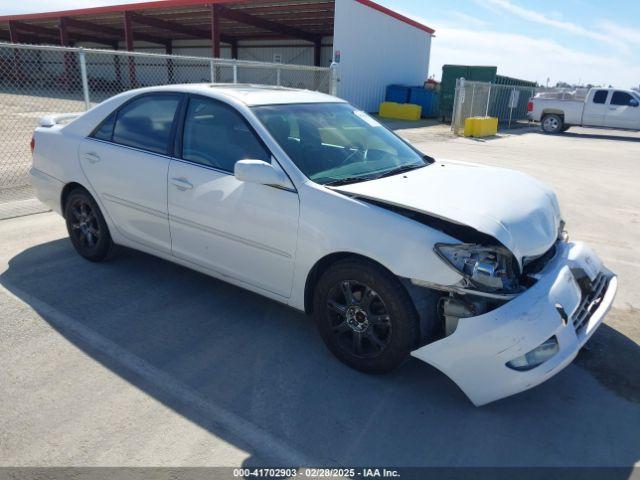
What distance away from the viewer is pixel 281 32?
28422mm

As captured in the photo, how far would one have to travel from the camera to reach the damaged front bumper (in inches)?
97.5

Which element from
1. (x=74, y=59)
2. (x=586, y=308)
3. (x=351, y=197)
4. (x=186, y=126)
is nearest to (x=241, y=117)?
(x=186, y=126)

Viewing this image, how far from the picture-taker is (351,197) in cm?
295

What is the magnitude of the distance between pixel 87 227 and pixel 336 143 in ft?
8.18

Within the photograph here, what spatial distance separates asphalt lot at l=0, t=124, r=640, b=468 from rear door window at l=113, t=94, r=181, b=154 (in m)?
1.19

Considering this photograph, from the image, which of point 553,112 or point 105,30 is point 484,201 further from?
point 105,30

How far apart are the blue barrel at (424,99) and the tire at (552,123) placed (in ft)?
19.0

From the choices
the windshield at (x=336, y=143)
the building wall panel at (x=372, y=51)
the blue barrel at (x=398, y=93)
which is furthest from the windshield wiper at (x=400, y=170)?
the blue barrel at (x=398, y=93)

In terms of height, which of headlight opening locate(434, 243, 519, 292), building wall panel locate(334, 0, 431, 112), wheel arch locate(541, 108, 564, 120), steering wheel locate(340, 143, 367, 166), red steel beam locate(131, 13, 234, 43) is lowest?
headlight opening locate(434, 243, 519, 292)

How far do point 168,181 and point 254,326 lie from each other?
127cm

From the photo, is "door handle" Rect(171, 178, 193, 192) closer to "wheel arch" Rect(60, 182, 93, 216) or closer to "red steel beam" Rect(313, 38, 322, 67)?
"wheel arch" Rect(60, 182, 93, 216)

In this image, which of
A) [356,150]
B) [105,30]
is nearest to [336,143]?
[356,150]

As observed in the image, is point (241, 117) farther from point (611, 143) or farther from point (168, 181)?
point (611, 143)

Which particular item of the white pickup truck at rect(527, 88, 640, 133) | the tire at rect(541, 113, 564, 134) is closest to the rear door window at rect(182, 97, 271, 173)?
the white pickup truck at rect(527, 88, 640, 133)
